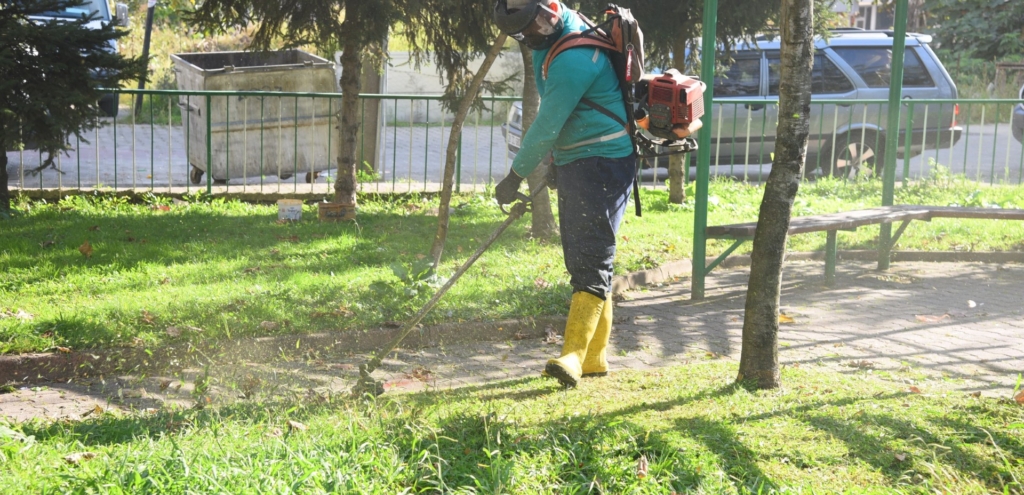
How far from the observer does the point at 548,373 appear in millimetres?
→ 5039

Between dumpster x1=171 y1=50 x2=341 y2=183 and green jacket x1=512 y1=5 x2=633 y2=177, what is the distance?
5863 mm

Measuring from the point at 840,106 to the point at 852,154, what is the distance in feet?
2.12

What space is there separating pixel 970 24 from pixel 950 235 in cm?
2033

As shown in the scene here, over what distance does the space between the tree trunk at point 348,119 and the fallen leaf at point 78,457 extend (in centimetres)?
561

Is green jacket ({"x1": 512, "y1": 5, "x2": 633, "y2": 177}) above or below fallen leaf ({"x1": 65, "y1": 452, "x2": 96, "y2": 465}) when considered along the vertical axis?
above

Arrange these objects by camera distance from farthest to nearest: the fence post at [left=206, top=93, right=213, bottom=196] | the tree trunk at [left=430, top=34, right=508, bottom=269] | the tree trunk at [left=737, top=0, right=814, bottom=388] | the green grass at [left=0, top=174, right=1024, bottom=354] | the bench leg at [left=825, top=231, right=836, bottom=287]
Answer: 1. the fence post at [left=206, top=93, right=213, bottom=196]
2. the bench leg at [left=825, top=231, right=836, bottom=287]
3. the tree trunk at [left=430, top=34, right=508, bottom=269]
4. the green grass at [left=0, top=174, right=1024, bottom=354]
5. the tree trunk at [left=737, top=0, right=814, bottom=388]

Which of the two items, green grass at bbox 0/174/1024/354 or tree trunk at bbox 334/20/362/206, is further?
tree trunk at bbox 334/20/362/206

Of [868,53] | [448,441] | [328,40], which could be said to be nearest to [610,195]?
[448,441]

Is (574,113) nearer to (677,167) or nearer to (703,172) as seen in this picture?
(703,172)

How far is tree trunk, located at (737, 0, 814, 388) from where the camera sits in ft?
15.3

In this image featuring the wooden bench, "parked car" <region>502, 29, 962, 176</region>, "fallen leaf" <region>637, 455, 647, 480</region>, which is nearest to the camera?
"fallen leaf" <region>637, 455, 647, 480</region>

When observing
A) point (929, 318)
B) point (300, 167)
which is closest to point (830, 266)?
point (929, 318)

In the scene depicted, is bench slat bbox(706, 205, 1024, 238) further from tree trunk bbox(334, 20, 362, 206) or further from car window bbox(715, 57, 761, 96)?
car window bbox(715, 57, 761, 96)

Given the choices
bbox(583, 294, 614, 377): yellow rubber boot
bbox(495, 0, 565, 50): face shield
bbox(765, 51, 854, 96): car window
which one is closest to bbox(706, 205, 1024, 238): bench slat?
bbox(583, 294, 614, 377): yellow rubber boot
